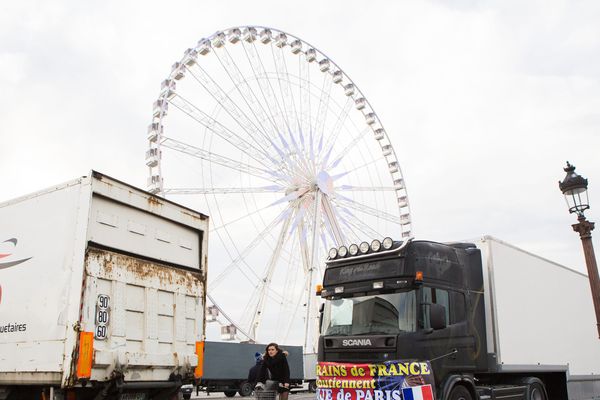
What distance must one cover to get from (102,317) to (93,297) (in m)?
0.27

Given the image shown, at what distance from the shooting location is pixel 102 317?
6914 mm

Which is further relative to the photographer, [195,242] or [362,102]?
[362,102]

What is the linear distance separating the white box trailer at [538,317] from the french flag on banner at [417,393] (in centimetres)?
202

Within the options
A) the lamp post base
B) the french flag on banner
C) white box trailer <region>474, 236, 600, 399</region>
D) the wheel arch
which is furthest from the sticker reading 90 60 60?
the lamp post base

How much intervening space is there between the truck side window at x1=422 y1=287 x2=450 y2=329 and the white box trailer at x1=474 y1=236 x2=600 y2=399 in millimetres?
1139

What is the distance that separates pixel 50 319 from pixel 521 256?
7571mm

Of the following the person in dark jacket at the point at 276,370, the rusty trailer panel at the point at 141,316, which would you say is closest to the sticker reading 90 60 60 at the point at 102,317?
the rusty trailer panel at the point at 141,316

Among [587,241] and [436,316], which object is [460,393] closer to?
[436,316]

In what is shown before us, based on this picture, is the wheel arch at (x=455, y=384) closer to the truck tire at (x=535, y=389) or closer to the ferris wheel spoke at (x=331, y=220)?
the truck tire at (x=535, y=389)

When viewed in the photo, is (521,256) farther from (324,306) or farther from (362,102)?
(362,102)

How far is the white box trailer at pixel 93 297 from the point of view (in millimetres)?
6672

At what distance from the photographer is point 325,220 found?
2314cm

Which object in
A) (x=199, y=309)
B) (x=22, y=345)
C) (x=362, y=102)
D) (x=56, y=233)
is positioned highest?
(x=362, y=102)

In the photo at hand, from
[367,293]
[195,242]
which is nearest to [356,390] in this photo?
[367,293]
